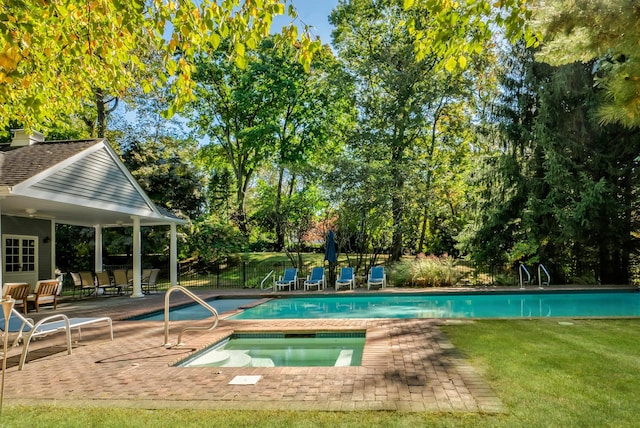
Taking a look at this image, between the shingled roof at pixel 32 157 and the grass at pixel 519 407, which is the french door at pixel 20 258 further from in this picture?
the grass at pixel 519 407

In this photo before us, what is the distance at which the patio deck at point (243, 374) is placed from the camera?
455 centimetres

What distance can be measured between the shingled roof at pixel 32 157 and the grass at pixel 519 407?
328 inches

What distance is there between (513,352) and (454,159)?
829 inches

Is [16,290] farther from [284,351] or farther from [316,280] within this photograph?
[316,280]

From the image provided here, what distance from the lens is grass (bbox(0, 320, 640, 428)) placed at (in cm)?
399

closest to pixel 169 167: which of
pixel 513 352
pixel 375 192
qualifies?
pixel 375 192

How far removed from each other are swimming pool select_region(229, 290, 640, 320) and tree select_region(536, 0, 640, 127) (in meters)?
9.01

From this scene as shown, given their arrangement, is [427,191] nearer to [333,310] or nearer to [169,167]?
[333,310]

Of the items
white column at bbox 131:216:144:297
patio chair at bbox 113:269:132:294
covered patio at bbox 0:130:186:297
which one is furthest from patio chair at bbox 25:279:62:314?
patio chair at bbox 113:269:132:294

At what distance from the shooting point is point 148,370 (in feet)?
19.5

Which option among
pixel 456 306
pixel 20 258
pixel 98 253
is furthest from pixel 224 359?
pixel 98 253

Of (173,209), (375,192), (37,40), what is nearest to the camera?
(37,40)

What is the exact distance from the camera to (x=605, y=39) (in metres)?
3.54

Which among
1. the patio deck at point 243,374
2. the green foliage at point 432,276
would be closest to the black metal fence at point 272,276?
the green foliage at point 432,276
